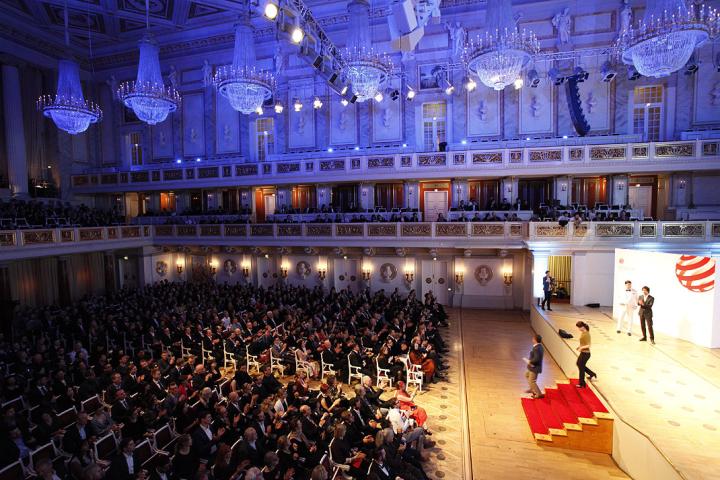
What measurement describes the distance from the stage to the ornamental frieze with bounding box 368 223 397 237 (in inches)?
276

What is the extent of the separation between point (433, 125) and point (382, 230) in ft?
23.1

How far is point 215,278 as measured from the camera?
19.5 metres

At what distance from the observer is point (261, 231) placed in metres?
17.6

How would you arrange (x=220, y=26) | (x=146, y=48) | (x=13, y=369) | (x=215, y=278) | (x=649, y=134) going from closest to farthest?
(x=13, y=369) < (x=146, y=48) < (x=649, y=134) < (x=215, y=278) < (x=220, y=26)

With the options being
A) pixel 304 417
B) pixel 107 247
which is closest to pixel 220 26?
pixel 107 247

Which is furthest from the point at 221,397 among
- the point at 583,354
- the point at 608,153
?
the point at 608,153

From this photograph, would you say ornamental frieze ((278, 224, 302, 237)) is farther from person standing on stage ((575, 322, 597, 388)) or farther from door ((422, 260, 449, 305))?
person standing on stage ((575, 322, 597, 388))

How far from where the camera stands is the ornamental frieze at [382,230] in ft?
51.8

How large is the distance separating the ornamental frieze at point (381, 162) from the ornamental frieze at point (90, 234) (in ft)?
41.8

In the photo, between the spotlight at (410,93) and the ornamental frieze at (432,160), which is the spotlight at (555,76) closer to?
the ornamental frieze at (432,160)

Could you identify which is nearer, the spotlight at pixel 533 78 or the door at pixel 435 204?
the spotlight at pixel 533 78

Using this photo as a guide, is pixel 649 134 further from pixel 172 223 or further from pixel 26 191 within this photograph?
pixel 26 191

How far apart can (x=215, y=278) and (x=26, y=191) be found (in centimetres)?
1104

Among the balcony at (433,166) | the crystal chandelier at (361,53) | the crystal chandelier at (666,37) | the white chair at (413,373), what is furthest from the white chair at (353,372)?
the balcony at (433,166)
